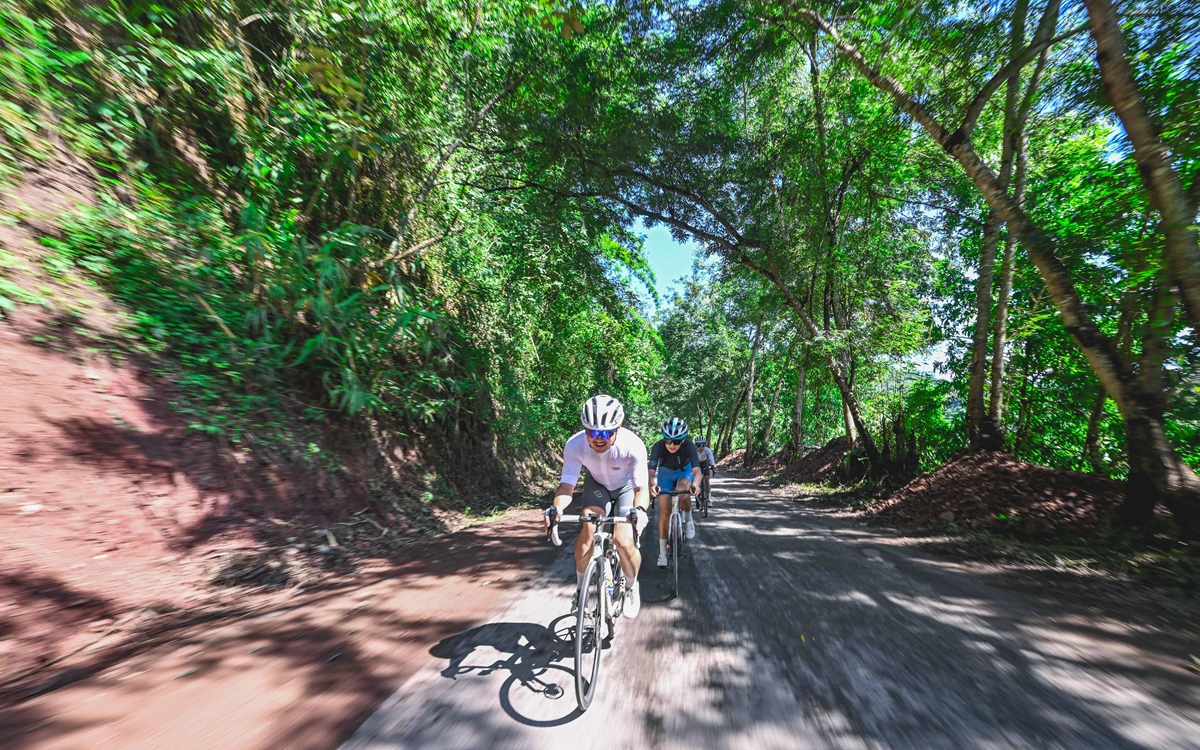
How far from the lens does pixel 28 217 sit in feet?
17.0

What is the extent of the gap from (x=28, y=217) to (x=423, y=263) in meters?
5.24

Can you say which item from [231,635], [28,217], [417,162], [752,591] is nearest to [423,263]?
[417,162]

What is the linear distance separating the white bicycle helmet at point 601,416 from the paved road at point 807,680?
172cm

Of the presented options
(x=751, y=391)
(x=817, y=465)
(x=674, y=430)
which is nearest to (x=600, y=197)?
(x=674, y=430)

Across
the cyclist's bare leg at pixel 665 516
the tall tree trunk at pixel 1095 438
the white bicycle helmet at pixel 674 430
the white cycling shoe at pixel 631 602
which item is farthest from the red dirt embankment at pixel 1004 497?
the white cycling shoe at pixel 631 602

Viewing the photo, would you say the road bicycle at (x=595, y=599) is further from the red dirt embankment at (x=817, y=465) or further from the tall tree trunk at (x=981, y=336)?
the red dirt embankment at (x=817, y=465)

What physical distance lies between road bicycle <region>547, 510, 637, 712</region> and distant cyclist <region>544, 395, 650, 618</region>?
73 millimetres

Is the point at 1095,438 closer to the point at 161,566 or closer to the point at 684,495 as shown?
the point at 684,495

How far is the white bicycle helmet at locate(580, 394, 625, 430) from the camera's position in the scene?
3.99m

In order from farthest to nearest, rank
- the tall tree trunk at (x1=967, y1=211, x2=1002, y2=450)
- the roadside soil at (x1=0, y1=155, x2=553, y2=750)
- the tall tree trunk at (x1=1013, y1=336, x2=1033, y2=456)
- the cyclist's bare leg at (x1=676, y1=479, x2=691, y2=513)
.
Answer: the tall tree trunk at (x1=1013, y1=336, x2=1033, y2=456) < the tall tree trunk at (x1=967, y1=211, x2=1002, y2=450) < the cyclist's bare leg at (x1=676, y1=479, x2=691, y2=513) < the roadside soil at (x1=0, y1=155, x2=553, y2=750)

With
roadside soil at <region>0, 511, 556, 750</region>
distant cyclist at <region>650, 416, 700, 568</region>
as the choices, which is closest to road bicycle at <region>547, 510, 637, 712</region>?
roadside soil at <region>0, 511, 556, 750</region>

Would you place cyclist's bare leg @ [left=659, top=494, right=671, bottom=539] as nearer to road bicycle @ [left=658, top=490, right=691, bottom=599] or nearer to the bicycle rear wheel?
road bicycle @ [left=658, top=490, right=691, bottom=599]

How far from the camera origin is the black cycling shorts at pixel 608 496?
4.36 meters

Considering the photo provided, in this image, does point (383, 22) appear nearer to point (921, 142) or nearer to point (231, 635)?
point (231, 635)
